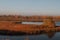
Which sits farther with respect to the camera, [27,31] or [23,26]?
[23,26]

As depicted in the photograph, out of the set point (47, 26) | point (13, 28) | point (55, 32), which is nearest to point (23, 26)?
point (13, 28)

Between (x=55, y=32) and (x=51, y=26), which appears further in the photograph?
(x=51, y=26)

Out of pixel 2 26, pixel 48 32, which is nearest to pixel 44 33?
pixel 48 32

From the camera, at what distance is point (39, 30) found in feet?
92.6

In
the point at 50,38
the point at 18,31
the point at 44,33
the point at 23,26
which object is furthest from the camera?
the point at 23,26

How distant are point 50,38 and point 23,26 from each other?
27.0 feet

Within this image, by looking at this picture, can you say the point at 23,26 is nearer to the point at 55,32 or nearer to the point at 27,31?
the point at 27,31

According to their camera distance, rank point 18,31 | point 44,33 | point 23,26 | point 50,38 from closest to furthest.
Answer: point 50,38 → point 44,33 → point 18,31 → point 23,26

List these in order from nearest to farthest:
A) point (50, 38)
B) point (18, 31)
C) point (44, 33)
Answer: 1. point (50, 38)
2. point (44, 33)
3. point (18, 31)

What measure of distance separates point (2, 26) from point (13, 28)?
113 inches

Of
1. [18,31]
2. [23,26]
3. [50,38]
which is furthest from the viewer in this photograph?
[23,26]

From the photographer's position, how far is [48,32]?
27.3 m

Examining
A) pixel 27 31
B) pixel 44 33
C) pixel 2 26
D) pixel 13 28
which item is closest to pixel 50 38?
pixel 44 33

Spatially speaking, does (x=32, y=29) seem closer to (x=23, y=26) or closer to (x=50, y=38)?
(x=23, y=26)
